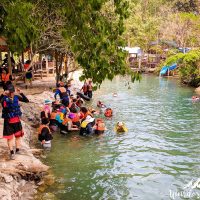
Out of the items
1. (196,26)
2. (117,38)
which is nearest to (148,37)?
(196,26)

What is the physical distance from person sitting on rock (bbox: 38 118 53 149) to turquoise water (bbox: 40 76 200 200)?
35 cm

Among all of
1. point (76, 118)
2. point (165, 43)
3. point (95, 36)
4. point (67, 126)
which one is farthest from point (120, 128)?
point (165, 43)

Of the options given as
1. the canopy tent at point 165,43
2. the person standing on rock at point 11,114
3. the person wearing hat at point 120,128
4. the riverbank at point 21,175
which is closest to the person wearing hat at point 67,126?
the person wearing hat at point 120,128

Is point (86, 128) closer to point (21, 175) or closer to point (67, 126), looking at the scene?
point (67, 126)

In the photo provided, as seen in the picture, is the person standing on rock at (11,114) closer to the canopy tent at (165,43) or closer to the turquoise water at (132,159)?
the turquoise water at (132,159)

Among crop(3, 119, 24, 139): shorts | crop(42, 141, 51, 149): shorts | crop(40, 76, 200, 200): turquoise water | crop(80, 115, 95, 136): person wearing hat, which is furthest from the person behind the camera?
crop(80, 115, 95, 136): person wearing hat

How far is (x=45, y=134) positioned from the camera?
11586mm

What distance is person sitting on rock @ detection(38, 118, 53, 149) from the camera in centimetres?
1155

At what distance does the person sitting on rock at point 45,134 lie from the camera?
37.9 ft

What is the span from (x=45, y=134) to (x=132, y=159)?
3067 millimetres

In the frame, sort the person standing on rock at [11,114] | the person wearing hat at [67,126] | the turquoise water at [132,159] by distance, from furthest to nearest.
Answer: the person wearing hat at [67,126] → the turquoise water at [132,159] → the person standing on rock at [11,114]

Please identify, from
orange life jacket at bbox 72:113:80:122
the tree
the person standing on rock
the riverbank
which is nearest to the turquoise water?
the riverbank

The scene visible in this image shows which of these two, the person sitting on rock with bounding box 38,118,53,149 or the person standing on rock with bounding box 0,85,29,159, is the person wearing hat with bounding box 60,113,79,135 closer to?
the person sitting on rock with bounding box 38,118,53,149

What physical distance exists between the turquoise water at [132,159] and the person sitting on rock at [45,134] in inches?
13.8
